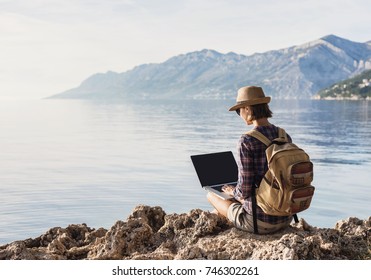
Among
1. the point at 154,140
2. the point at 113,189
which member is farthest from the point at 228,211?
the point at 154,140

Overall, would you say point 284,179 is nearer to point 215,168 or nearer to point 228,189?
point 228,189

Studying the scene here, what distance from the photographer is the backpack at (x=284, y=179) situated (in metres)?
5.35

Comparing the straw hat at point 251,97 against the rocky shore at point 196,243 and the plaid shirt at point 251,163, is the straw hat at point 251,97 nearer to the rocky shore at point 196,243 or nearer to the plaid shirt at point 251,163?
the plaid shirt at point 251,163

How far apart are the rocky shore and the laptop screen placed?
15.1 inches

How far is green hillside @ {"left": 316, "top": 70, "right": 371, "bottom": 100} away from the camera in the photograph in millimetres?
166375

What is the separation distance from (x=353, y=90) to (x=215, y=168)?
175 meters

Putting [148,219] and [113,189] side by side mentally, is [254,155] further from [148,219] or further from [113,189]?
[113,189]

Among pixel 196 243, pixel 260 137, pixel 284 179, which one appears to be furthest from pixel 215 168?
pixel 284 179

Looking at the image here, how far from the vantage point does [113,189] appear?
15055 mm

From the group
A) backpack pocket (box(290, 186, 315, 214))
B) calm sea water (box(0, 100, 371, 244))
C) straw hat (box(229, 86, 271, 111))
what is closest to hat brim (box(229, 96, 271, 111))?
straw hat (box(229, 86, 271, 111))

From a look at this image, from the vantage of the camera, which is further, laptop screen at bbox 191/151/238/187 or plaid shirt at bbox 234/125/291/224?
laptop screen at bbox 191/151/238/187

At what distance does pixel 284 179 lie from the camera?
17.7 feet

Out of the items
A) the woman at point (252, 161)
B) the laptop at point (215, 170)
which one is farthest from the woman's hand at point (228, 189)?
the woman at point (252, 161)

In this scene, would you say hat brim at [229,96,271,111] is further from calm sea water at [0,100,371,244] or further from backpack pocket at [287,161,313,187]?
calm sea water at [0,100,371,244]
